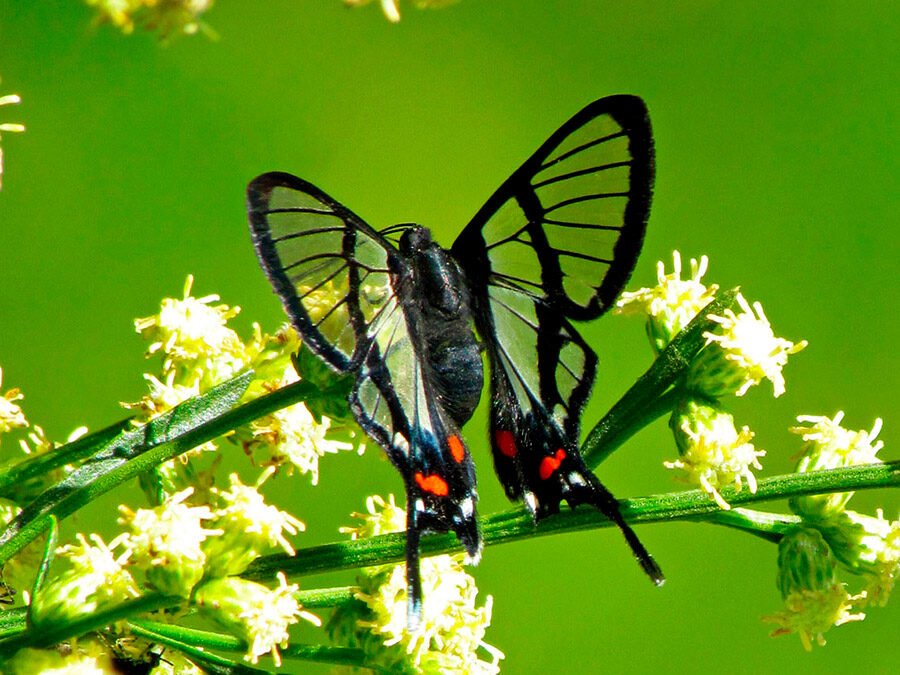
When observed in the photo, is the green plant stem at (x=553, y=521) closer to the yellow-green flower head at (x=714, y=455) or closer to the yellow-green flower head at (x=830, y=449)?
the yellow-green flower head at (x=714, y=455)

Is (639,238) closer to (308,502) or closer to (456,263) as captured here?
(456,263)

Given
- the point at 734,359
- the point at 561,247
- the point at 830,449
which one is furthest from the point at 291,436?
the point at 830,449

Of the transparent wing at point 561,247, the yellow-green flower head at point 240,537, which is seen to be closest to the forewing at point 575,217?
the transparent wing at point 561,247

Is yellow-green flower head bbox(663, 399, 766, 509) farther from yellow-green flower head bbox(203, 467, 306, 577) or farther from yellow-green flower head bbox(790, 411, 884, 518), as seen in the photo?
yellow-green flower head bbox(203, 467, 306, 577)

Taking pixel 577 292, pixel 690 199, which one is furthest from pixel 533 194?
pixel 690 199

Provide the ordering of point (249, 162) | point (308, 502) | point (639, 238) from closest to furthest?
point (639, 238) → point (308, 502) → point (249, 162)

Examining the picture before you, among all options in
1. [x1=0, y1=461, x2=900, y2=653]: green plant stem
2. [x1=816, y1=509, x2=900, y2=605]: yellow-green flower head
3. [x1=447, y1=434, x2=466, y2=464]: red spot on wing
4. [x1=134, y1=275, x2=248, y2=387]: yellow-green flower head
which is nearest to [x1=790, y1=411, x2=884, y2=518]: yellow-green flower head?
[x1=816, y1=509, x2=900, y2=605]: yellow-green flower head
